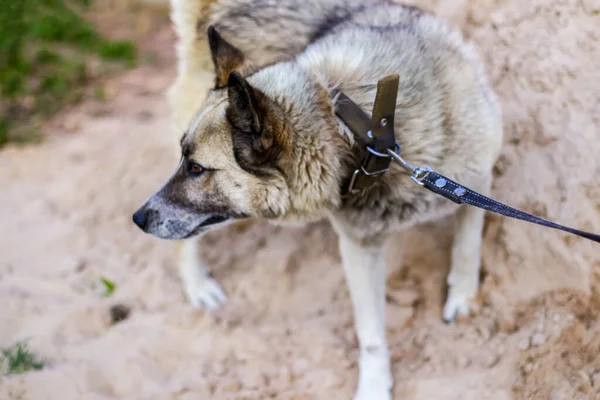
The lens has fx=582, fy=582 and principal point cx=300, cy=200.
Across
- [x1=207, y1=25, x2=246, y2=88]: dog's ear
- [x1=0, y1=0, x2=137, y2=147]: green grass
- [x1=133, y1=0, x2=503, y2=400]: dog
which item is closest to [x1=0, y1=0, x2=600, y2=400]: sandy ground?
[x1=133, y1=0, x2=503, y2=400]: dog

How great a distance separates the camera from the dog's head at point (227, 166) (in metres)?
2.02

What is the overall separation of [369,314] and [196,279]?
1.14m

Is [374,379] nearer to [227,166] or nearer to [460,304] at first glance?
[460,304]

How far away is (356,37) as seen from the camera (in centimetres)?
247

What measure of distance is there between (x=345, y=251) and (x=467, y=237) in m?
0.61

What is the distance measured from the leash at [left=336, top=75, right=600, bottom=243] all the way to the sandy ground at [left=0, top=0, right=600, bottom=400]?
81 centimetres

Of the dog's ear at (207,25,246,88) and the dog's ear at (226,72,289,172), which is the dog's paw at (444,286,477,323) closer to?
the dog's ear at (226,72,289,172)

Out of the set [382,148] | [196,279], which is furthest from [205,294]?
[382,148]

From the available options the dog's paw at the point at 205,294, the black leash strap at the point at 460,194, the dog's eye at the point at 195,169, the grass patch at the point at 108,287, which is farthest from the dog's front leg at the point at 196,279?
the black leash strap at the point at 460,194

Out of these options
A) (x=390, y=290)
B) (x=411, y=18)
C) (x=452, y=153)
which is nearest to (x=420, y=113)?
(x=452, y=153)

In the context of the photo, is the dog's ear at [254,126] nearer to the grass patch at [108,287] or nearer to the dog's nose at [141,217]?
the dog's nose at [141,217]

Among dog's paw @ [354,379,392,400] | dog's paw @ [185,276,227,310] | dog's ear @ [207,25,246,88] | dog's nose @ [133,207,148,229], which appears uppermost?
dog's ear @ [207,25,246,88]

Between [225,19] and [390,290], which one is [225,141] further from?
[390,290]

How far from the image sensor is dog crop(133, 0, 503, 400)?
2135mm
